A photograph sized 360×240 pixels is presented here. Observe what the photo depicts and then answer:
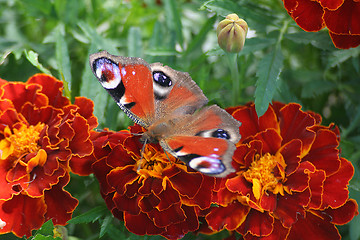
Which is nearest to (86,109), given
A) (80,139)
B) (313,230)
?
(80,139)

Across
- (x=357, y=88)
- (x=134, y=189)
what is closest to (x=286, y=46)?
(x=357, y=88)

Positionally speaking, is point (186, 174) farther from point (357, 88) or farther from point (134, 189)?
point (357, 88)

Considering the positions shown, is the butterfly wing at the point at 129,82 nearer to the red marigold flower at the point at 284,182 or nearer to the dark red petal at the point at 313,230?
the red marigold flower at the point at 284,182

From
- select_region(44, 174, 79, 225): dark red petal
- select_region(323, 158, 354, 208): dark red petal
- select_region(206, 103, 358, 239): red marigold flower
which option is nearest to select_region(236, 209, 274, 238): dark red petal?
select_region(206, 103, 358, 239): red marigold flower

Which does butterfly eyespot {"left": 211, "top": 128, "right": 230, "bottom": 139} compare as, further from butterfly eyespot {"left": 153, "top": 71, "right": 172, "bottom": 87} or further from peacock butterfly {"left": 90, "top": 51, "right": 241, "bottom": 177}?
butterfly eyespot {"left": 153, "top": 71, "right": 172, "bottom": 87}

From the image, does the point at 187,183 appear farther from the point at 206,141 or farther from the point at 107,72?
the point at 107,72
